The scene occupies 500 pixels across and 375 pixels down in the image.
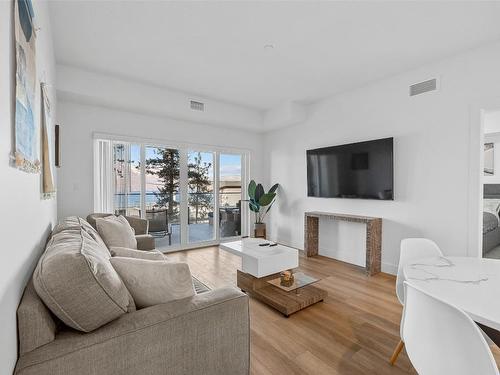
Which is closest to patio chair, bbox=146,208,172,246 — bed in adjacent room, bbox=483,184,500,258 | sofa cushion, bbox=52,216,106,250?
sofa cushion, bbox=52,216,106,250

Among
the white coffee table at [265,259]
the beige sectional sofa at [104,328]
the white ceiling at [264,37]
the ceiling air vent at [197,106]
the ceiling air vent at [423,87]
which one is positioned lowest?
the white coffee table at [265,259]

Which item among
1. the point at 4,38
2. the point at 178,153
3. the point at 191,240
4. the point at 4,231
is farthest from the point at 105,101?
the point at 4,231

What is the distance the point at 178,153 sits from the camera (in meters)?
4.64

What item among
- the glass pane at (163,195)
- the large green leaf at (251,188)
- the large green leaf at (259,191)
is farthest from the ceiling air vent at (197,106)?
the large green leaf at (259,191)

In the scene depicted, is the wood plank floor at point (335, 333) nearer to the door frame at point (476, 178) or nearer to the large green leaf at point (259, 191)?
the door frame at point (476, 178)

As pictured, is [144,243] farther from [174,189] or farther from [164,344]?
[164,344]

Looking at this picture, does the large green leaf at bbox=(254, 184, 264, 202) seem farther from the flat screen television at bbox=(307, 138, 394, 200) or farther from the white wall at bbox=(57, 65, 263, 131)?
the white wall at bbox=(57, 65, 263, 131)

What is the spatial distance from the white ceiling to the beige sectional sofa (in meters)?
2.12

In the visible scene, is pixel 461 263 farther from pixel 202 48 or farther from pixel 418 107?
pixel 202 48

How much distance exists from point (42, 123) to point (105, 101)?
81.9 inches

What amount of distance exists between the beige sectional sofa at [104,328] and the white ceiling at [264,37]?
83.6 inches

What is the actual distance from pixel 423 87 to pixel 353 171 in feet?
4.35

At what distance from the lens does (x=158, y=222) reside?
14.8ft

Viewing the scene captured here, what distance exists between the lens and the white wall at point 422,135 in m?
2.82
